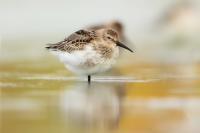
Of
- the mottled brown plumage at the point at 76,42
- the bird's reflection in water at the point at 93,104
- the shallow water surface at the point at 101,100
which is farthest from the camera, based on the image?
the mottled brown plumage at the point at 76,42

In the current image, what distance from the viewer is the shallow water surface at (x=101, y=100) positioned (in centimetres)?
762

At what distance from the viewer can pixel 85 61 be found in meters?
9.72

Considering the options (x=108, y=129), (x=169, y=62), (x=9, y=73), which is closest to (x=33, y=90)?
(x=9, y=73)

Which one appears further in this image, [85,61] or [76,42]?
[76,42]

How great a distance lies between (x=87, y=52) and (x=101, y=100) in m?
1.24

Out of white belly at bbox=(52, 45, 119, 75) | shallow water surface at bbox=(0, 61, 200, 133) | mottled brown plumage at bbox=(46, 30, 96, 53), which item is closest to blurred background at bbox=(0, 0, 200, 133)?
shallow water surface at bbox=(0, 61, 200, 133)

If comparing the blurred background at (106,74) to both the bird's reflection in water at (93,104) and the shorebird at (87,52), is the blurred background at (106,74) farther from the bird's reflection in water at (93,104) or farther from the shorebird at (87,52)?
the shorebird at (87,52)

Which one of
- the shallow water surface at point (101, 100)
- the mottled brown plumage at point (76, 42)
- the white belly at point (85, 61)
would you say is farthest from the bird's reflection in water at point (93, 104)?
the mottled brown plumage at point (76, 42)

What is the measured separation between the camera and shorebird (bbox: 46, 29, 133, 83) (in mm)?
9766

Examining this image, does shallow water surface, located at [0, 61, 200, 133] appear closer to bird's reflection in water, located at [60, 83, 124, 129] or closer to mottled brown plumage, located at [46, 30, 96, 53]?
bird's reflection in water, located at [60, 83, 124, 129]

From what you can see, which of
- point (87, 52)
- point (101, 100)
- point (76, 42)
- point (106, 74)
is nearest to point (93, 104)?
point (101, 100)

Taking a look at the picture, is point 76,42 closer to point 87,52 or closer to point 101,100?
point 87,52

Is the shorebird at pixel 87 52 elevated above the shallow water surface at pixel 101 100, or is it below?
above

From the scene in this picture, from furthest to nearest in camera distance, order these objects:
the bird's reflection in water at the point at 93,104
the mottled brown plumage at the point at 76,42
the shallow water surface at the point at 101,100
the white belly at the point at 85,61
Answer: the mottled brown plumage at the point at 76,42 < the white belly at the point at 85,61 < the bird's reflection in water at the point at 93,104 < the shallow water surface at the point at 101,100
